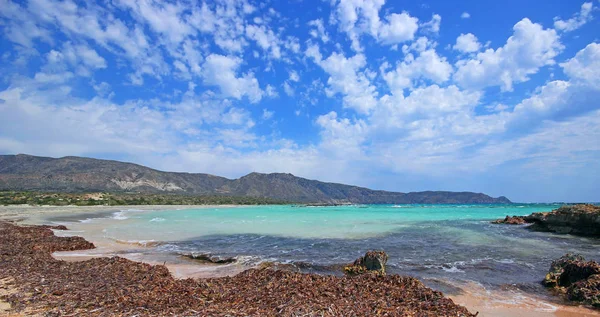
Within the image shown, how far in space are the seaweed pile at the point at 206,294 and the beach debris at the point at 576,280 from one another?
3.90 m

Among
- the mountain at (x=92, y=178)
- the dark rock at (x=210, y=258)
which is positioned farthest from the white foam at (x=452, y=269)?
the mountain at (x=92, y=178)

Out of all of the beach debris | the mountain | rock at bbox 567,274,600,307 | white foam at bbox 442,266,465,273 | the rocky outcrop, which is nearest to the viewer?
rock at bbox 567,274,600,307

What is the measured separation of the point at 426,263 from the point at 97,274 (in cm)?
1063

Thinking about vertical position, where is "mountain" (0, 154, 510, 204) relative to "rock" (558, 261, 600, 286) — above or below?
above

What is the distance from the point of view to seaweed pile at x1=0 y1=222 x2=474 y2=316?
5383 mm

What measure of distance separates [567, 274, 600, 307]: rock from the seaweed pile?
12.4ft

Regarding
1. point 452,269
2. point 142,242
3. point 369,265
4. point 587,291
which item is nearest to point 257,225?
point 142,242

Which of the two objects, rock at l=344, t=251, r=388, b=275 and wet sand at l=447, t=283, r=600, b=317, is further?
rock at l=344, t=251, r=388, b=275

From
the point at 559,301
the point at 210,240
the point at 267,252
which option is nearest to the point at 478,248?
the point at 559,301

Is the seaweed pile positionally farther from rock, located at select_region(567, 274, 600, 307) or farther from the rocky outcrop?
the rocky outcrop

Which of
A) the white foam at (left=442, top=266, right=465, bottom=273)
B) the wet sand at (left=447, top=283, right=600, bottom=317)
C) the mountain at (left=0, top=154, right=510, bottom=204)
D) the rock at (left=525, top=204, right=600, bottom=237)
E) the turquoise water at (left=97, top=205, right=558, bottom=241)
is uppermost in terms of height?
the mountain at (left=0, top=154, right=510, bottom=204)

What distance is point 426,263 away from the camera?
11734 millimetres

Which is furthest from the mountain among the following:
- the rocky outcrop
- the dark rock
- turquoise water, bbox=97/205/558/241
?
the rocky outcrop

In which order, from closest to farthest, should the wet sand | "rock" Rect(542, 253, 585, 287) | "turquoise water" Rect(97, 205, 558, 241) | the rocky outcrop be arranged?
the wet sand < "rock" Rect(542, 253, 585, 287) < "turquoise water" Rect(97, 205, 558, 241) < the rocky outcrop
